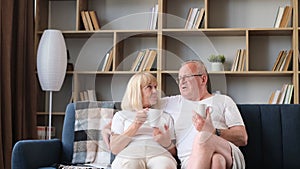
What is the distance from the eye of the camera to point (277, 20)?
4465mm

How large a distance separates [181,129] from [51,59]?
173cm

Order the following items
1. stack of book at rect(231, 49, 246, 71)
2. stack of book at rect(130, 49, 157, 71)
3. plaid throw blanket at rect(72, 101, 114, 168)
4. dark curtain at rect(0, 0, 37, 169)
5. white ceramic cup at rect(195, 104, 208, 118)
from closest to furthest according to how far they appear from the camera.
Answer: white ceramic cup at rect(195, 104, 208, 118) → plaid throw blanket at rect(72, 101, 114, 168) → stack of book at rect(130, 49, 157, 71) → dark curtain at rect(0, 0, 37, 169) → stack of book at rect(231, 49, 246, 71)

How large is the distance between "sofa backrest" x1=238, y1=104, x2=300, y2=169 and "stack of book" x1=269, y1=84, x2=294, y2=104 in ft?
4.31

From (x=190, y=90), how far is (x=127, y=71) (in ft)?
1.33

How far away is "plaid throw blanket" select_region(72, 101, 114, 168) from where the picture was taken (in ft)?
10.3

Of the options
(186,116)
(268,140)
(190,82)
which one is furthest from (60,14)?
(268,140)

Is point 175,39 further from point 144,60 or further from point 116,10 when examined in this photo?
point 144,60

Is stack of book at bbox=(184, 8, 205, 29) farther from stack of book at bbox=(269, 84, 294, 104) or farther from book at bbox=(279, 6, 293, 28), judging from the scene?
stack of book at bbox=(269, 84, 294, 104)

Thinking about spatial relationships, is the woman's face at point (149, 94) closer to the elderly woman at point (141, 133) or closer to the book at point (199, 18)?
the elderly woman at point (141, 133)

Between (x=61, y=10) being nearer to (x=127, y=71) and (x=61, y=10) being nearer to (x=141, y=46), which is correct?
(x=141, y=46)

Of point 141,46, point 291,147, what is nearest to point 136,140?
point 291,147

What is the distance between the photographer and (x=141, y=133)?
2795 millimetres

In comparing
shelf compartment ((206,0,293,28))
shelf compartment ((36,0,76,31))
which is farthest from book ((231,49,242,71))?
shelf compartment ((36,0,76,31))

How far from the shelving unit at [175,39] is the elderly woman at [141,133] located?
60.1 inches
